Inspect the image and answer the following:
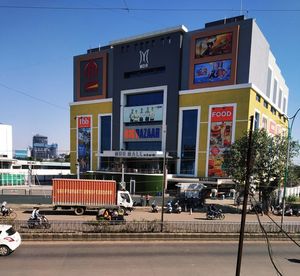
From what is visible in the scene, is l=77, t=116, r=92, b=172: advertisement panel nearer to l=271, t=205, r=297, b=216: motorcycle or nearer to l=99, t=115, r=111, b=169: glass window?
l=99, t=115, r=111, b=169: glass window

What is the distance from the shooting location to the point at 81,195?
2533 centimetres

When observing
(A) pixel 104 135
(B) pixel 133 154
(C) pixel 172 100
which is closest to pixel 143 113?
(C) pixel 172 100

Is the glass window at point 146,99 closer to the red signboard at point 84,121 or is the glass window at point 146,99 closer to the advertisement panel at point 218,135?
the red signboard at point 84,121

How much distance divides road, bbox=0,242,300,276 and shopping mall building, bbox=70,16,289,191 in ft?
113

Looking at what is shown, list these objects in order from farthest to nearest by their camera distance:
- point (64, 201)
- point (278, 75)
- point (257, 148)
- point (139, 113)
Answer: point (278, 75)
point (139, 113)
point (257, 148)
point (64, 201)

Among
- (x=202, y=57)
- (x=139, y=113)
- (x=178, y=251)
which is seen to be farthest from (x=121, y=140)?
(x=178, y=251)

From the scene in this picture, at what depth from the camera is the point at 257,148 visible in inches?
1104

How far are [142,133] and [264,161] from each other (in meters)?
36.4

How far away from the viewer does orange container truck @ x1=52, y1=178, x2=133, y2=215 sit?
82.8 ft

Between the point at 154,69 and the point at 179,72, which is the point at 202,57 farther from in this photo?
the point at 154,69

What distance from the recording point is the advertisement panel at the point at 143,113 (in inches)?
2334

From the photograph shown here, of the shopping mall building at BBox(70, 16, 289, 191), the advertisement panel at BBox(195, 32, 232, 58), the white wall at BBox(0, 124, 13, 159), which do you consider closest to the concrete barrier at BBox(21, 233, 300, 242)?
the shopping mall building at BBox(70, 16, 289, 191)

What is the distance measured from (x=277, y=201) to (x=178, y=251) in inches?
1042

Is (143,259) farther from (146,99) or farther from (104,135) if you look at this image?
(104,135)
